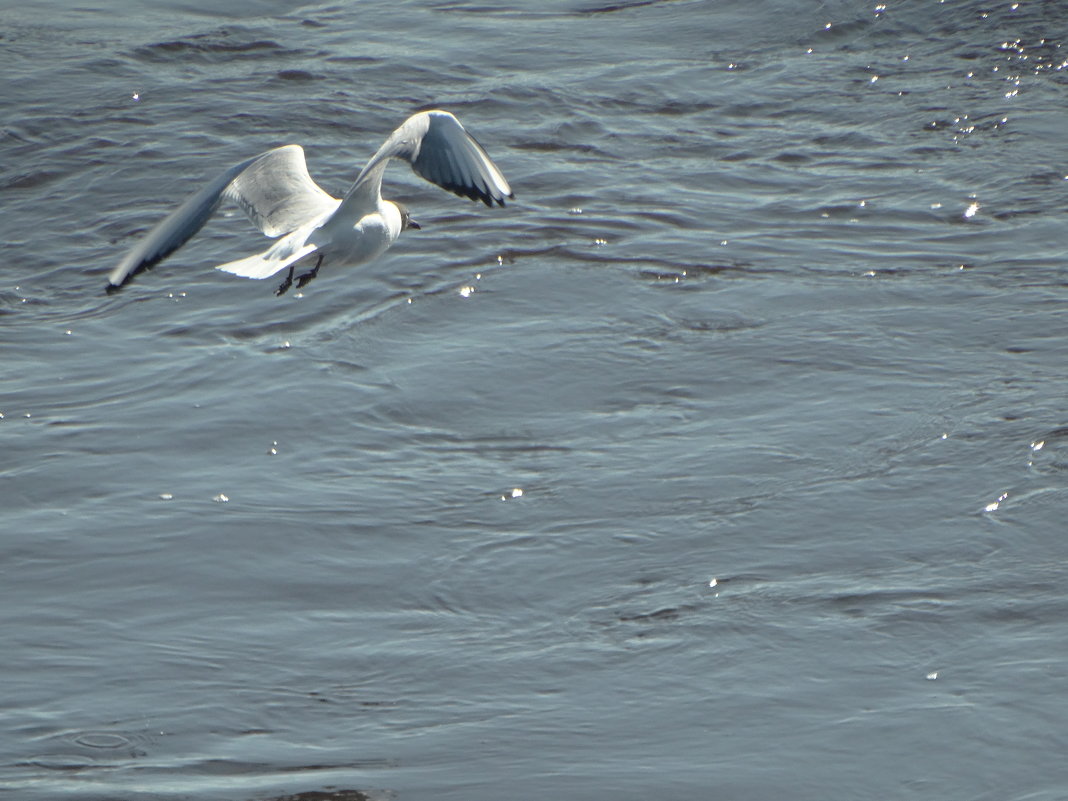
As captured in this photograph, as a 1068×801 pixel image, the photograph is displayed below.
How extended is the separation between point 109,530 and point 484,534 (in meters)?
1.52

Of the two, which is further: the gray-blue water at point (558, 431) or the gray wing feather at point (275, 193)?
the gray wing feather at point (275, 193)

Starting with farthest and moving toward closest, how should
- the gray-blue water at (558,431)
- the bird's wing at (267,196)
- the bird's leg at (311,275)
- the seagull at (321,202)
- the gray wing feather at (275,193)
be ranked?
the gray wing feather at (275,193) → the bird's leg at (311,275) → the bird's wing at (267,196) → the seagull at (321,202) → the gray-blue water at (558,431)

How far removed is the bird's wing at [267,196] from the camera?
6.70m

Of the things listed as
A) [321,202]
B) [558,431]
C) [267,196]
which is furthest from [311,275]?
[558,431]

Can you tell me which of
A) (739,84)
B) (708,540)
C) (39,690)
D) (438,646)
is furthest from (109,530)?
(739,84)

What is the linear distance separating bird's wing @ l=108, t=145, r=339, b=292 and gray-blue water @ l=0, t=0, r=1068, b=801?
3.69ft

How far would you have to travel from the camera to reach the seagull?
21.2ft

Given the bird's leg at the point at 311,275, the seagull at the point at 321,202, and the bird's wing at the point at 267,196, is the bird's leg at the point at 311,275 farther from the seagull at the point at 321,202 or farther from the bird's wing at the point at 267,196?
the bird's wing at the point at 267,196

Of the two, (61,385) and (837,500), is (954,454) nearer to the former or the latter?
(837,500)

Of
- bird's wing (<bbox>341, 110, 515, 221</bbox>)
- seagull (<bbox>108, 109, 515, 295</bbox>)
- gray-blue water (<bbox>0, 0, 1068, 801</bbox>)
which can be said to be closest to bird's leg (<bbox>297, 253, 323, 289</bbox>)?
seagull (<bbox>108, 109, 515, 295</bbox>)

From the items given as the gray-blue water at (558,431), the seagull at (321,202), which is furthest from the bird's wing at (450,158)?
the gray-blue water at (558,431)

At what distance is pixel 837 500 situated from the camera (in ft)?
23.9

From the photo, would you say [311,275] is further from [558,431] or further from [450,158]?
[558,431]

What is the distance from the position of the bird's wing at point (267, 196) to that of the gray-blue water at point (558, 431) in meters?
1.12
